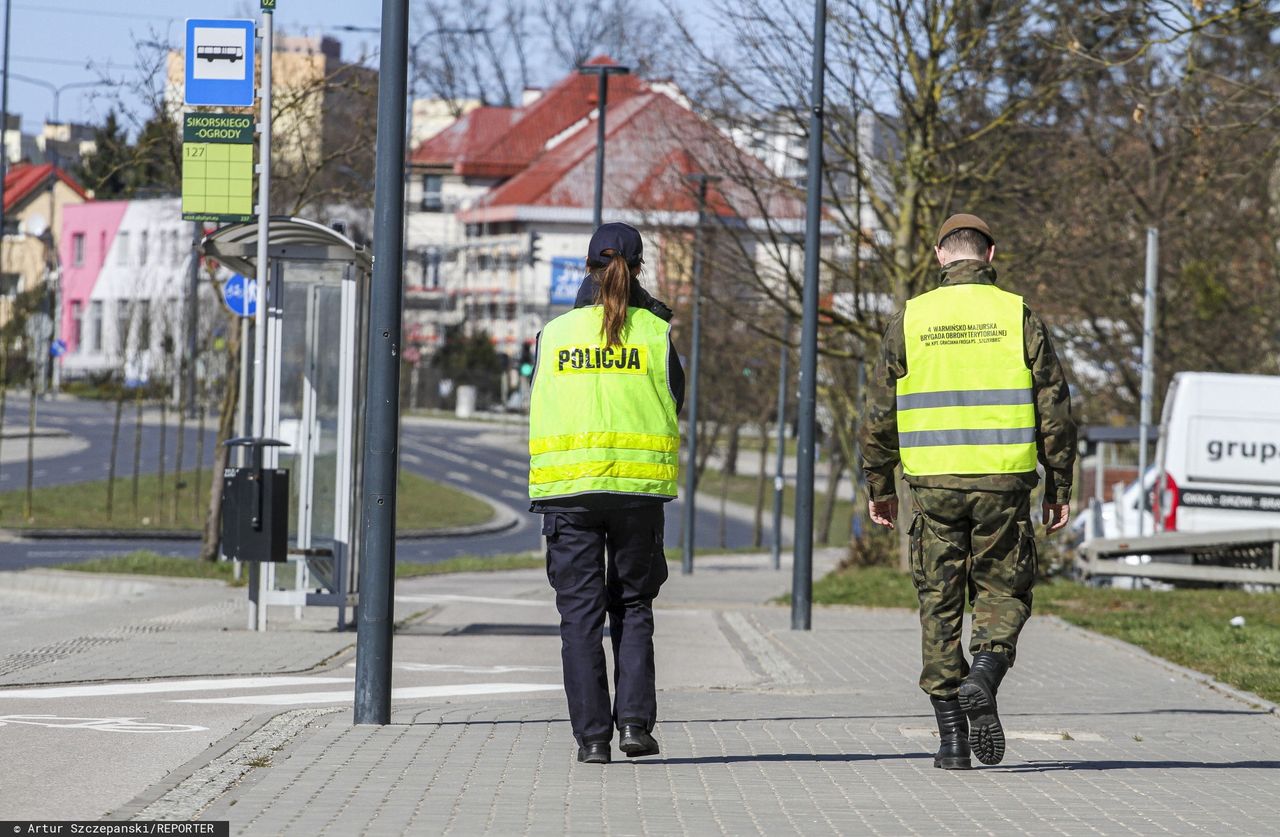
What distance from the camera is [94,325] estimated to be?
89.6 meters

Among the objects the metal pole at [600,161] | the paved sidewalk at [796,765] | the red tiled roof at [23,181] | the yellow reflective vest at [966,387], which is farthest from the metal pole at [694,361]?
the red tiled roof at [23,181]

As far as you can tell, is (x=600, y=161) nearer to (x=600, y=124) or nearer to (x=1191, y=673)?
(x=600, y=124)

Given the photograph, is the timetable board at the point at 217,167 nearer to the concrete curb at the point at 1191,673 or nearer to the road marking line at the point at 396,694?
the road marking line at the point at 396,694

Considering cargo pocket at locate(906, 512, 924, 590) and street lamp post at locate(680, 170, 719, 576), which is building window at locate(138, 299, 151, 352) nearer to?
street lamp post at locate(680, 170, 719, 576)

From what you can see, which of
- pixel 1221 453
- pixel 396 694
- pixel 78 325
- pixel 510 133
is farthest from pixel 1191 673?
pixel 78 325

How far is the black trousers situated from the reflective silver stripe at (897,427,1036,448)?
94cm

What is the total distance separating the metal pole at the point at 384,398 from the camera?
779 cm

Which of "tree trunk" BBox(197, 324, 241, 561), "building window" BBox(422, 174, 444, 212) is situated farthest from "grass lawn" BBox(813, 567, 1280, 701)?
"building window" BBox(422, 174, 444, 212)

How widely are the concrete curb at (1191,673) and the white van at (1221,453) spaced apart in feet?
26.4

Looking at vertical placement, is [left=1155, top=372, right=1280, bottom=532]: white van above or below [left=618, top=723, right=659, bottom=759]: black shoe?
above

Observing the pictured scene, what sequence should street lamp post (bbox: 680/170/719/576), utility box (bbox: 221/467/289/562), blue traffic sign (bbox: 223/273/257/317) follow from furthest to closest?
street lamp post (bbox: 680/170/719/576), blue traffic sign (bbox: 223/273/257/317), utility box (bbox: 221/467/289/562)

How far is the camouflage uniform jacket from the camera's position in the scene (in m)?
6.79

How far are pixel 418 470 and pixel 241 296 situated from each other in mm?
38179

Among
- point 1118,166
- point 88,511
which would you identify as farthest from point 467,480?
point 1118,166
